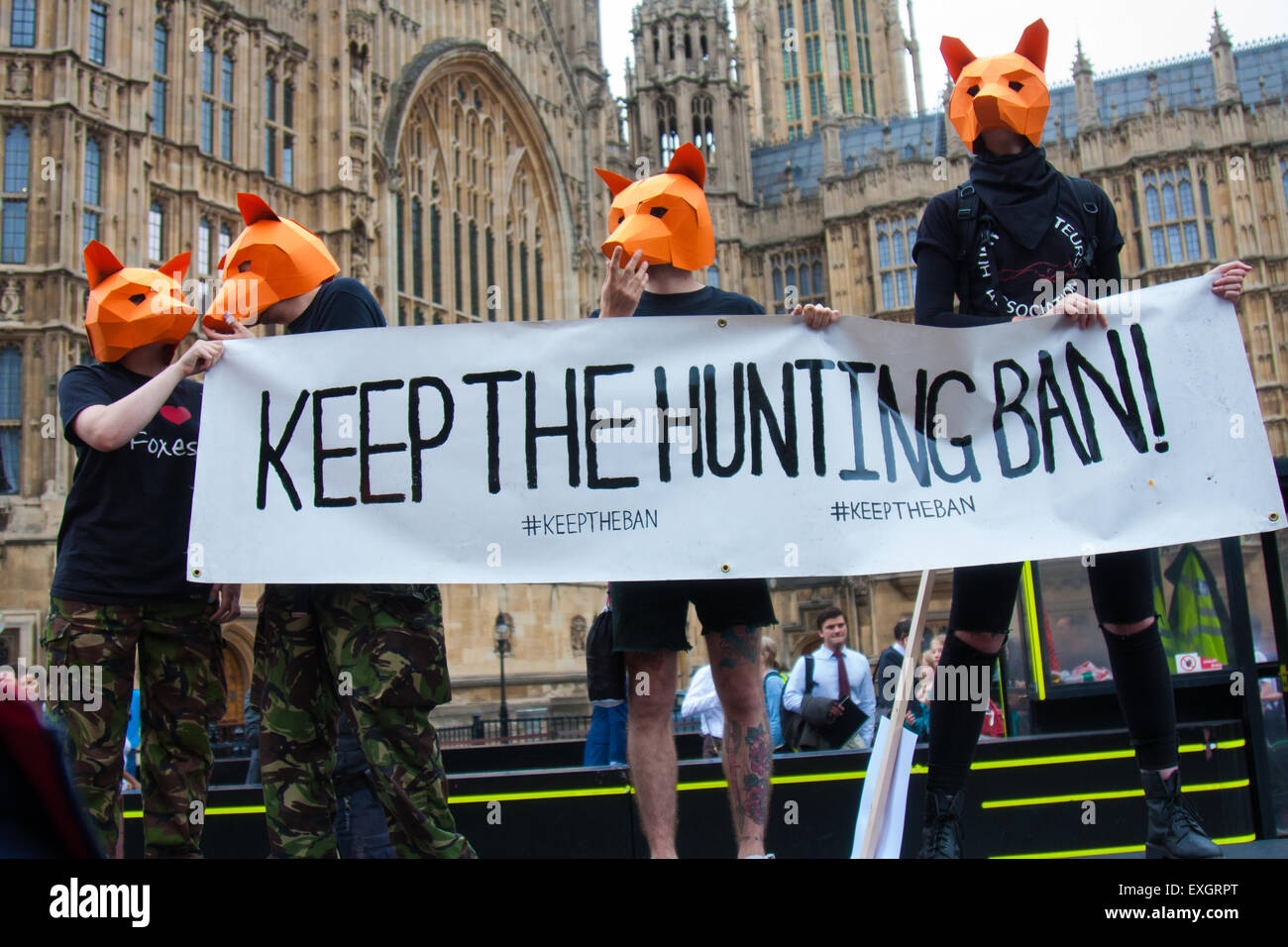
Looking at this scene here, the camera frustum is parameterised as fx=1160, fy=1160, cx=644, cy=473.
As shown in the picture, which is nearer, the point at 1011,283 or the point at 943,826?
the point at 943,826

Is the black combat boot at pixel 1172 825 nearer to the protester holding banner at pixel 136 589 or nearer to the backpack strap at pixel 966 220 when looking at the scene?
the backpack strap at pixel 966 220

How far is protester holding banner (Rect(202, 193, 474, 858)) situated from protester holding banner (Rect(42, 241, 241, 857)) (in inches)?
10.4

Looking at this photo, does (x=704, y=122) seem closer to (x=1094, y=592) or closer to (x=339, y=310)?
(x=339, y=310)

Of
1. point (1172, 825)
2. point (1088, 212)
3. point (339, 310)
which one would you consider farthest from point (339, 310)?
point (1172, 825)

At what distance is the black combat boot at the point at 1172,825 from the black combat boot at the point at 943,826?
45 centimetres

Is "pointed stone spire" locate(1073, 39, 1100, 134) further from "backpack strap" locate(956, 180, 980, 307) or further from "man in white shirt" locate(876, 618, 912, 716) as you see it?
"backpack strap" locate(956, 180, 980, 307)

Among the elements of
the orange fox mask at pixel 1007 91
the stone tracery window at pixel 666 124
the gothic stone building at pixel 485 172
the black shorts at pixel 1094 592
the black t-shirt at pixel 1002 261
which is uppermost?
the stone tracery window at pixel 666 124

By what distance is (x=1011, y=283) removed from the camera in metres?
3.19

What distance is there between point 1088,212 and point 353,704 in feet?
7.74

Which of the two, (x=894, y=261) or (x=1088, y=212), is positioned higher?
(x=894, y=261)

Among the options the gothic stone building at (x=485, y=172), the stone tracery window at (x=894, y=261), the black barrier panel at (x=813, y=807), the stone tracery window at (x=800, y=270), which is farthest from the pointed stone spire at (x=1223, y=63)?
the black barrier panel at (x=813, y=807)

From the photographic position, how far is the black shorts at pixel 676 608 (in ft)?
10.0
